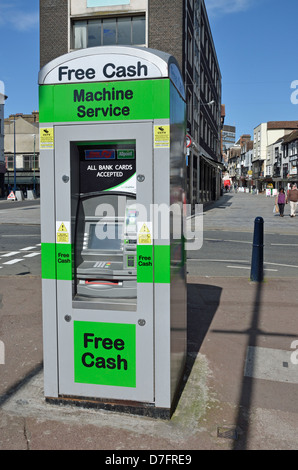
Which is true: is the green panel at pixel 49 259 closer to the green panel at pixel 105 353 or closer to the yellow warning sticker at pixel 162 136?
the green panel at pixel 105 353

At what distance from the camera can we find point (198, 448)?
3135 mm

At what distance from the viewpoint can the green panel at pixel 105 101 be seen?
339 cm

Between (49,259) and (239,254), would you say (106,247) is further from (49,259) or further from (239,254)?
(239,254)

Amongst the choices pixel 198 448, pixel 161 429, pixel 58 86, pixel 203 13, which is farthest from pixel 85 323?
pixel 203 13

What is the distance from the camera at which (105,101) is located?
3488 millimetres

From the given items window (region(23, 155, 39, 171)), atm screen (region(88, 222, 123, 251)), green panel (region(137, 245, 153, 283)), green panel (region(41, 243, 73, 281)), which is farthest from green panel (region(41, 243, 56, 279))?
window (region(23, 155, 39, 171))

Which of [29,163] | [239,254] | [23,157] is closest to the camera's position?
[239,254]

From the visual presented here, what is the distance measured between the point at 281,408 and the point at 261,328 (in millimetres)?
2018

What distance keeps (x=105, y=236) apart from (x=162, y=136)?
0.92 m

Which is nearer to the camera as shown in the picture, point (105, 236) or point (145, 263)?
point (145, 263)

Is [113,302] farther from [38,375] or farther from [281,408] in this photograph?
[281,408]

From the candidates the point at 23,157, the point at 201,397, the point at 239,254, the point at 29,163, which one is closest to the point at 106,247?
the point at 201,397

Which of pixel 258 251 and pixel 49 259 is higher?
pixel 49 259

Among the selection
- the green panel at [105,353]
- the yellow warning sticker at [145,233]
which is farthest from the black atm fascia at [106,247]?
the green panel at [105,353]
